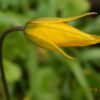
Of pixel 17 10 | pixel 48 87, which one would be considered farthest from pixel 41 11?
pixel 48 87

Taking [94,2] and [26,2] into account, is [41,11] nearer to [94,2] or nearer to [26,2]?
[26,2]

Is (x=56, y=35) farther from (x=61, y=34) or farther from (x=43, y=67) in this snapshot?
(x=43, y=67)

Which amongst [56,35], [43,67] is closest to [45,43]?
[56,35]

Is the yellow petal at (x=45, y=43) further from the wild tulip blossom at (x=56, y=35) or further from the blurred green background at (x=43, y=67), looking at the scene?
the blurred green background at (x=43, y=67)

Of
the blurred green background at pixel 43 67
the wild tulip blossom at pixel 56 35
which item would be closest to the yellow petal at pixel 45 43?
the wild tulip blossom at pixel 56 35

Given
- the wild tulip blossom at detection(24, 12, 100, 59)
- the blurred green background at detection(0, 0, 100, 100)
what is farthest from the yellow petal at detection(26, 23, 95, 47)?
the blurred green background at detection(0, 0, 100, 100)

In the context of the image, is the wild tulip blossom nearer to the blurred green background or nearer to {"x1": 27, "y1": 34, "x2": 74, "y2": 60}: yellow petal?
{"x1": 27, "y1": 34, "x2": 74, "y2": 60}: yellow petal
